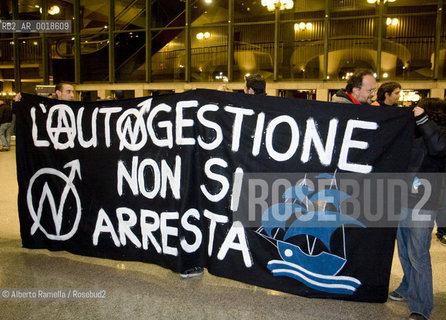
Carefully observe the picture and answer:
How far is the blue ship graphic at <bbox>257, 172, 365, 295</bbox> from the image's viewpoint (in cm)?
262

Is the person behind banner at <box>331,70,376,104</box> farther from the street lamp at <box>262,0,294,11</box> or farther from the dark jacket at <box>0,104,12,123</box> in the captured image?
the dark jacket at <box>0,104,12,123</box>

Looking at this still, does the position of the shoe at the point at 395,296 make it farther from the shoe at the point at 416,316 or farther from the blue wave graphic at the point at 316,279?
the blue wave graphic at the point at 316,279

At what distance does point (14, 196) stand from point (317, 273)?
5178 millimetres

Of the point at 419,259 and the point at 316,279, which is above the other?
the point at 419,259

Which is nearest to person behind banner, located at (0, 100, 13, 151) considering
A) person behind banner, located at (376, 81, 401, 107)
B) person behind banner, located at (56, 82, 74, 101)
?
person behind banner, located at (56, 82, 74, 101)

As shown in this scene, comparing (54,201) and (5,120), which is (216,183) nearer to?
(54,201)

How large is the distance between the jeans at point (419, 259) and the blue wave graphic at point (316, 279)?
1.19 ft

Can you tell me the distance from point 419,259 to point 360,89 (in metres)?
1.40

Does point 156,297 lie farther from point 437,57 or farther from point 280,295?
point 437,57

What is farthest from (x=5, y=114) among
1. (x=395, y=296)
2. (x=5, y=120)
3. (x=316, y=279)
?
(x=395, y=296)

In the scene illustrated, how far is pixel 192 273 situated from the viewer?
10.3ft

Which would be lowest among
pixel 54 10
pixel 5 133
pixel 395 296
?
pixel 395 296

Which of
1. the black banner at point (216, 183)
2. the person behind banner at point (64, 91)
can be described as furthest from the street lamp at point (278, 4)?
the black banner at point (216, 183)

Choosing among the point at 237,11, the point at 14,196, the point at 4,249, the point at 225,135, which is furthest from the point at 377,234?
the point at 237,11
